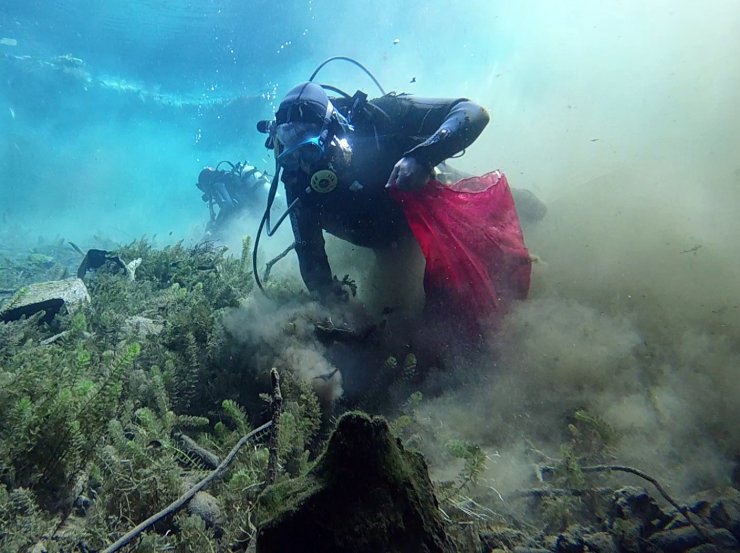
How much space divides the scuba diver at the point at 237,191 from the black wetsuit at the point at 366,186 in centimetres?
1223

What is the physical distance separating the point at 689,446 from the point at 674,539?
85 cm

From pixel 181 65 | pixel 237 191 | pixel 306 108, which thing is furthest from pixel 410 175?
pixel 181 65

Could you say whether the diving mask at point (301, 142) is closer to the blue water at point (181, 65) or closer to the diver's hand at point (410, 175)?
the diver's hand at point (410, 175)

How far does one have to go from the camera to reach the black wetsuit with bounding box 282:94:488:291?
4.11 meters

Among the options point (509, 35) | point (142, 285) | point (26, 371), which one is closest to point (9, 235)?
point (142, 285)

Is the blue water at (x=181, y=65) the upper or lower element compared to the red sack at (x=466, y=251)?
upper

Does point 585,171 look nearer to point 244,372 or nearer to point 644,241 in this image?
point 644,241

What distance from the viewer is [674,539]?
167cm

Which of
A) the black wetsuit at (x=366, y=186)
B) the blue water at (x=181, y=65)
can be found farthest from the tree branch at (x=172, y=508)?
the blue water at (x=181, y=65)

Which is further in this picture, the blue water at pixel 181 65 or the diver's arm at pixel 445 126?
the blue water at pixel 181 65

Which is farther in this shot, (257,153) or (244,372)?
(257,153)

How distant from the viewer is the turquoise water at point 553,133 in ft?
8.98

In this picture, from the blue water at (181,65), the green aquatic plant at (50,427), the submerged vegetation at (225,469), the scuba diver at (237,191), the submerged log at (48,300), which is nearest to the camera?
the submerged vegetation at (225,469)

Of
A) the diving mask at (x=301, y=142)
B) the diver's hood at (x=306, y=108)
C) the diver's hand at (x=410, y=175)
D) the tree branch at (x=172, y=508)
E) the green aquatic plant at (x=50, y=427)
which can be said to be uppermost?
the diver's hood at (x=306, y=108)
